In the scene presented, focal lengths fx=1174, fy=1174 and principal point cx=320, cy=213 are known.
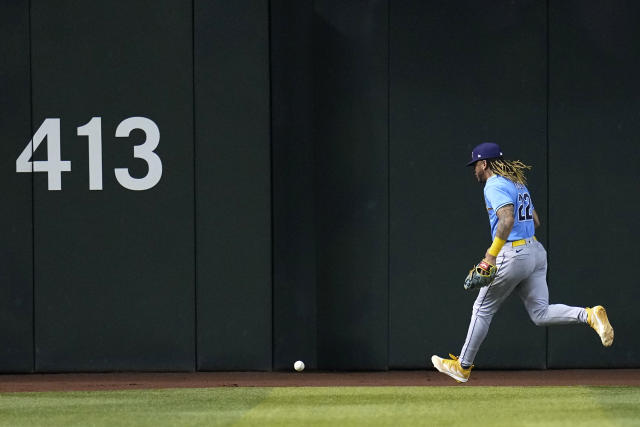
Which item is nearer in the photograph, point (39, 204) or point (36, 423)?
point (36, 423)

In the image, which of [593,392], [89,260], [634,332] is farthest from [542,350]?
[89,260]

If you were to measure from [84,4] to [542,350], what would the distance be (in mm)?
5822

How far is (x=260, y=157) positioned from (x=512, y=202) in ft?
10.3

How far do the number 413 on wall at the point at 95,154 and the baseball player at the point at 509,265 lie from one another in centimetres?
352

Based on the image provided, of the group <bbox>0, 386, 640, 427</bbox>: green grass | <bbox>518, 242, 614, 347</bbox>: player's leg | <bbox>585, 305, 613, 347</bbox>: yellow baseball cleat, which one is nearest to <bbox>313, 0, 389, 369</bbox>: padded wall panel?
<bbox>0, 386, 640, 427</bbox>: green grass

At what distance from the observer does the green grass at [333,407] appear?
27.8 ft

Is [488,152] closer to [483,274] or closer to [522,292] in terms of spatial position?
[483,274]

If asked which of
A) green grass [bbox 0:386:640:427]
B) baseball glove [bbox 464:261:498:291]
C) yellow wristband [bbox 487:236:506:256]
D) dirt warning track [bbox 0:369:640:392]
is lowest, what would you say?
dirt warning track [bbox 0:369:640:392]

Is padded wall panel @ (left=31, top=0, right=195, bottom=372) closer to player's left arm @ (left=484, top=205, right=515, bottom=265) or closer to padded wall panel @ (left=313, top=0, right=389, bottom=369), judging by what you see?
padded wall panel @ (left=313, top=0, right=389, bottom=369)

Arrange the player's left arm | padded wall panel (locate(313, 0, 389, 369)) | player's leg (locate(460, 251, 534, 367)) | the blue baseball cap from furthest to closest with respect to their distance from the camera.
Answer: padded wall panel (locate(313, 0, 389, 369)), the blue baseball cap, player's leg (locate(460, 251, 534, 367)), the player's left arm

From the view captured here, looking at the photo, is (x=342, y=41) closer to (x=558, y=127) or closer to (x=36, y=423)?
(x=558, y=127)

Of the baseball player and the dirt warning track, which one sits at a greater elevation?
the baseball player

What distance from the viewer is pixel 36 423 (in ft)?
28.2

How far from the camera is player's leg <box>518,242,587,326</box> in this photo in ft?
32.6
